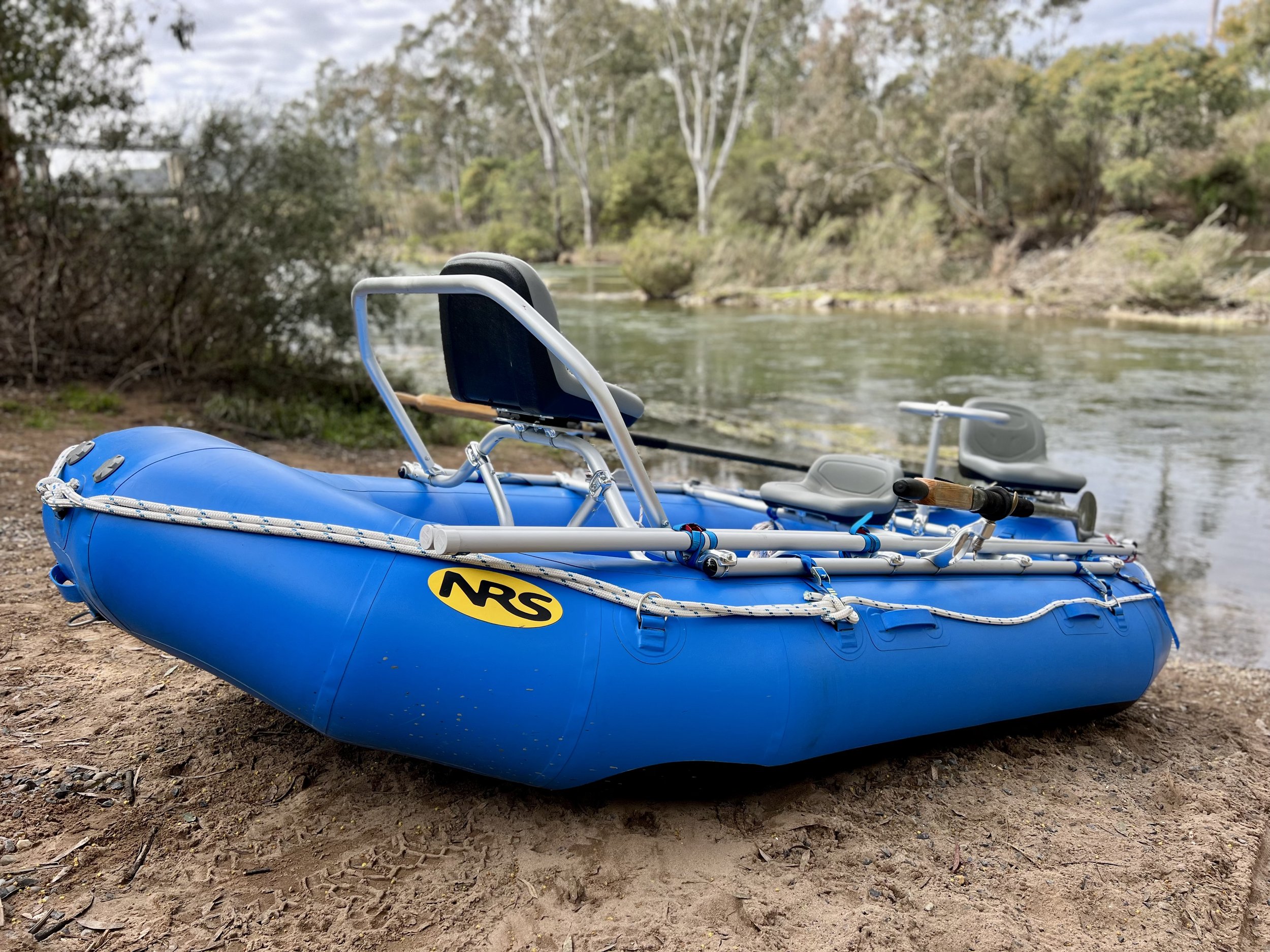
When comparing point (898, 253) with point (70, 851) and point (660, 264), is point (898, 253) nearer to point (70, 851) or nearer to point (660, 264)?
point (660, 264)

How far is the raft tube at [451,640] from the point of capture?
2119 millimetres

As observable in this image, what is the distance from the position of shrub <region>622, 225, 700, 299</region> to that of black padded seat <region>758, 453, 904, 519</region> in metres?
20.4

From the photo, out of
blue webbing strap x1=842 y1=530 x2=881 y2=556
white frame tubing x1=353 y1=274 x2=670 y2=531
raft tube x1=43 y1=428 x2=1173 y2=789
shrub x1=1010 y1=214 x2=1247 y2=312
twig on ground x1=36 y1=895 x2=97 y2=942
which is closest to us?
twig on ground x1=36 y1=895 x2=97 y2=942

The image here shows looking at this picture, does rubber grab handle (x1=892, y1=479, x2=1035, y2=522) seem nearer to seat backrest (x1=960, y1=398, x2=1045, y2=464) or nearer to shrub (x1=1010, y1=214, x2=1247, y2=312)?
seat backrest (x1=960, y1=398, x2=1045, y2=464)

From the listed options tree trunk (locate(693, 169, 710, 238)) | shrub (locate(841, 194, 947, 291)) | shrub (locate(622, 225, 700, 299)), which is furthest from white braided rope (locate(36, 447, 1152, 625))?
tree trunk (locate(693, 169, 710, 238))

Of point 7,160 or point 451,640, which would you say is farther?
point 7,160

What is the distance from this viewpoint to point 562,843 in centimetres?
229

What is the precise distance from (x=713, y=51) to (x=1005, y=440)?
30.7 meters

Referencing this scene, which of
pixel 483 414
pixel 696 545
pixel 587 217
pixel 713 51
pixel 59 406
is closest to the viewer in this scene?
pixel 696 545

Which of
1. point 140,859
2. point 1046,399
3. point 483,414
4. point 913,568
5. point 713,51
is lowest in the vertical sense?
point 1046,399

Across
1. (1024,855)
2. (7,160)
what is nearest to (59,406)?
(7,160)

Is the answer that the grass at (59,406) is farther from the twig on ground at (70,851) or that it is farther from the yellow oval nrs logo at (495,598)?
the yellow oval nrs logo at (495,598)

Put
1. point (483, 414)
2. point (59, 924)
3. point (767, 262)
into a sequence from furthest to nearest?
point (767, 262)
point (483, 414)
point (59, 924)

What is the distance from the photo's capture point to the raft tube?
2.12 meters
